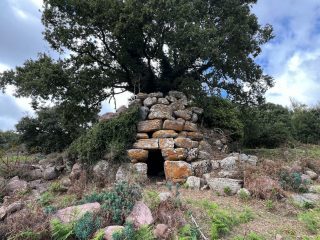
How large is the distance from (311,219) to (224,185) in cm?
220

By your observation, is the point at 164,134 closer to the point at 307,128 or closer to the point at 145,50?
the point at 145,50

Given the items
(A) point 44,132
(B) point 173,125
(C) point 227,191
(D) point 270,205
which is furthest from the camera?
(A) point 44,132

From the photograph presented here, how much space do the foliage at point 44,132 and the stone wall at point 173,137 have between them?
9492 millimetres

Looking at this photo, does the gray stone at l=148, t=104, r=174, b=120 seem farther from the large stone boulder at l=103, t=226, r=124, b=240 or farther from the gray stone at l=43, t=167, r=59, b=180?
the large stone boulder at l=103, t=226, r=124, b=240

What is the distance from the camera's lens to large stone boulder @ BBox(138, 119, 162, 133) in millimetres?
9211

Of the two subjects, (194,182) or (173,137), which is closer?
(194,182)

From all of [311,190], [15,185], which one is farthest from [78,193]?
[311,190]

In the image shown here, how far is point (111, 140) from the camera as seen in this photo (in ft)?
29.2

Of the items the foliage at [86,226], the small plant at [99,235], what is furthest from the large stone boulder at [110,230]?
the foliage at [86,226]

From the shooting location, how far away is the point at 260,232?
5.23 meters

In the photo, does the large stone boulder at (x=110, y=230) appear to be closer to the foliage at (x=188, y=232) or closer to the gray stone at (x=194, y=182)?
the foliage at (x=188, y=232)

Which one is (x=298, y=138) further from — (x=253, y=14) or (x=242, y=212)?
(x=242, y=212)

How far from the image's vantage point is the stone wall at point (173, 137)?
8.62m

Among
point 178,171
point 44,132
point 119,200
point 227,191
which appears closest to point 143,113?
point 178,171
